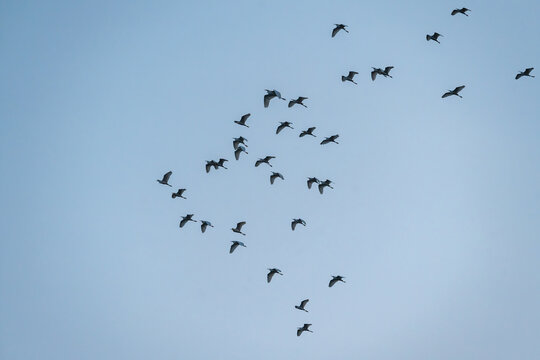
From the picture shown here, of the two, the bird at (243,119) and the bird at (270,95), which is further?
the bird at (243,119)

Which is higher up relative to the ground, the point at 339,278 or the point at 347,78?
the point at 347,78

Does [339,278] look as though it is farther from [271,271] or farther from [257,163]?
[257,163]

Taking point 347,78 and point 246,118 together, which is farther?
point 347,78

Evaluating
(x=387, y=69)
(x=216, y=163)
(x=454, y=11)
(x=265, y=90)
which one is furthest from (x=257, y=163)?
(x=454, y=11)

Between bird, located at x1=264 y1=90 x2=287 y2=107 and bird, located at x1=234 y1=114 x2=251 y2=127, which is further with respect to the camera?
bird, located at x1=234 y1=114 x2=251 y2=127

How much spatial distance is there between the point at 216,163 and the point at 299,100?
1199 cm

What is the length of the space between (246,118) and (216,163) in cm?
688

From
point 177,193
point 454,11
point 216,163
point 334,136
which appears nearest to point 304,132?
point 334,136

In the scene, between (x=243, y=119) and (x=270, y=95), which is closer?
(x=270, y=95)

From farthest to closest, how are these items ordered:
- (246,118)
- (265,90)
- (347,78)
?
(347,78) < (246,118) < (265,90)

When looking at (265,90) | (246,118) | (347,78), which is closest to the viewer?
(265,90)

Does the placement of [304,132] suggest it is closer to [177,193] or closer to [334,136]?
[334,136]

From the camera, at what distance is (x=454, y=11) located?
297 ft

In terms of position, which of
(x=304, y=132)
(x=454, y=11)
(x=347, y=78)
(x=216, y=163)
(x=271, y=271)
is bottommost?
(x=271, y=271)
